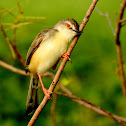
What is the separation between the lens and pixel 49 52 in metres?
2.23

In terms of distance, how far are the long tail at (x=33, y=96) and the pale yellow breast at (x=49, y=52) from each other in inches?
7.3

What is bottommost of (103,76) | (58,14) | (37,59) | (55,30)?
(103,76)

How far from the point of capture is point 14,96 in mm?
3637

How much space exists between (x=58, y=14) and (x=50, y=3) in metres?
0.53

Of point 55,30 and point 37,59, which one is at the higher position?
point 55,30

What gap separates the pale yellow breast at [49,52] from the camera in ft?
7.23

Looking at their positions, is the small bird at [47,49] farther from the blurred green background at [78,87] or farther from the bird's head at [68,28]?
the blurred green background at [78,87]

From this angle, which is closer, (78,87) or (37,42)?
(37,42)

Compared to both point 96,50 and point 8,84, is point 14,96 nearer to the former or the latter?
point 8,84

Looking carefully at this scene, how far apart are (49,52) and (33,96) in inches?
15.6

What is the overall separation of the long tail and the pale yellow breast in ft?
0.60

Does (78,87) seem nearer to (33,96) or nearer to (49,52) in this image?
(33,96)

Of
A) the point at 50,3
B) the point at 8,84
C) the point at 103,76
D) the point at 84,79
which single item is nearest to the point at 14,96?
the point at 8,84

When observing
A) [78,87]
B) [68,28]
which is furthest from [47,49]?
[78,87]
